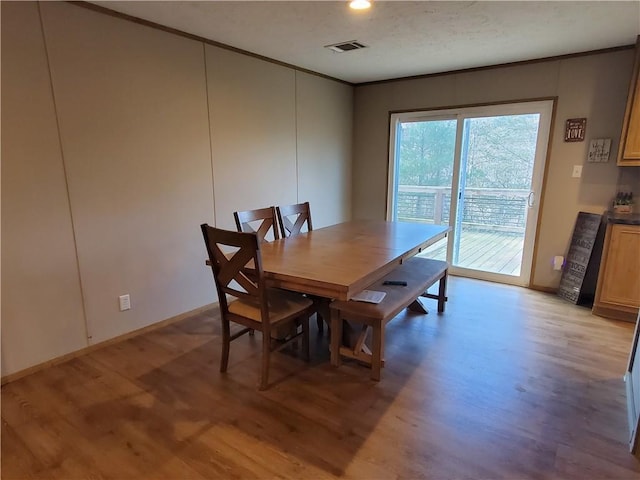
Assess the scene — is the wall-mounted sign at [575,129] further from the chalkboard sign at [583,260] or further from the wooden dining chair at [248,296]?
the wooden dining chair at [248,296]

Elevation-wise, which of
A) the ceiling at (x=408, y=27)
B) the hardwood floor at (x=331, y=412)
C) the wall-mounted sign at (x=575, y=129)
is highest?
the ceiling at (x=408, y=27)

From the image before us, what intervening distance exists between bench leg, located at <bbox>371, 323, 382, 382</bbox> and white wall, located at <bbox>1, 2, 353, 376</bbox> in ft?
5.91

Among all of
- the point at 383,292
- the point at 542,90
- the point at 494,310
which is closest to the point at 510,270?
the point at 494,310

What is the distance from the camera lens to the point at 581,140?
3553mm

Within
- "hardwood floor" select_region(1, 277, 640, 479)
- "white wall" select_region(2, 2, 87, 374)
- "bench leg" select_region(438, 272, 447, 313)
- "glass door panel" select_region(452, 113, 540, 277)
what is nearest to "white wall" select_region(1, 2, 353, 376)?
"white wall" select_region(2, 2, 87, 374)

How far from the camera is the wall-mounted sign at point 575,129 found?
11.6 feet

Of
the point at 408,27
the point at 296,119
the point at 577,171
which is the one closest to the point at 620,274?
the point at 577,171

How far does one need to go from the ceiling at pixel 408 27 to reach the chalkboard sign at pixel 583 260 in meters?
1.59

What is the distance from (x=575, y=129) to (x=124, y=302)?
432 centimetres

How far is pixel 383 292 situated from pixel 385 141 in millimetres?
2821

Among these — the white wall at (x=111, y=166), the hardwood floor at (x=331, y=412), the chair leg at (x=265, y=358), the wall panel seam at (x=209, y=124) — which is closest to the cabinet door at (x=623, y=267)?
the hardwood floor at (x=331, y=412)

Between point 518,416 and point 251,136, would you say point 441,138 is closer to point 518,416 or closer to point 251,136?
point 251,136

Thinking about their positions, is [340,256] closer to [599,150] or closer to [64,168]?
[64,168]

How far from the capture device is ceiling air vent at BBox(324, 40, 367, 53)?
314 centimetres
